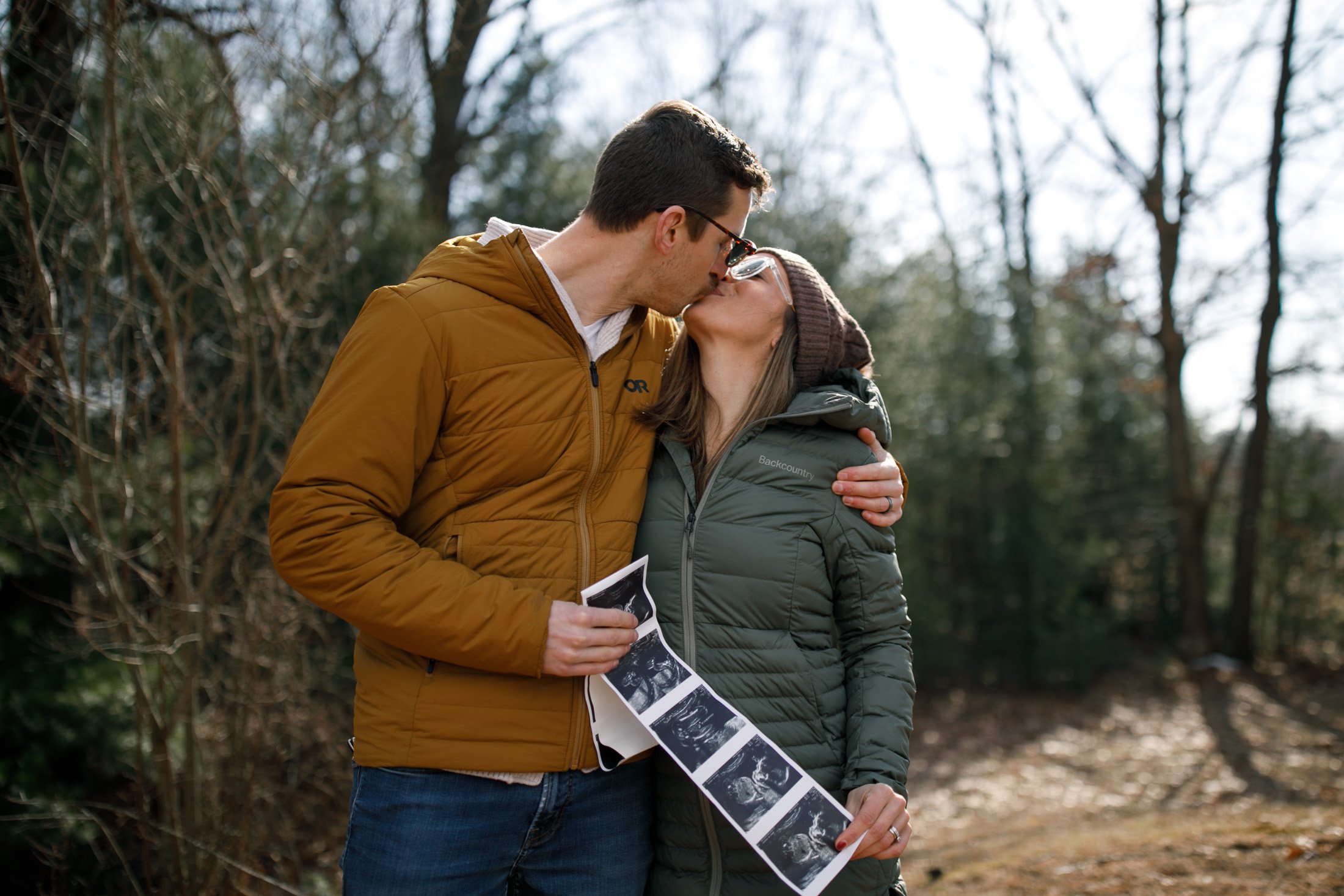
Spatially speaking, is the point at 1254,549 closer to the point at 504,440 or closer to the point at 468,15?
the point at 468,15

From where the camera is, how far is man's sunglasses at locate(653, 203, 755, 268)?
2267mm

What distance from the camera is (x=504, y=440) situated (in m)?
1.96

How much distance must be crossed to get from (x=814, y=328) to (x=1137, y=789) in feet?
20.2

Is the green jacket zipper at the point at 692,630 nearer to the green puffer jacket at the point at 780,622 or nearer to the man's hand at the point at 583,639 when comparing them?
the green puffer jacket at the point at 780,622

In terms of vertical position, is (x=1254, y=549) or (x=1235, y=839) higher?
(x=1254, y=549)

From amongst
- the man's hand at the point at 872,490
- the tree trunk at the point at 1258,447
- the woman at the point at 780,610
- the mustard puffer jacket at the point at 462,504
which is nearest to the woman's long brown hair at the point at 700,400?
the woman at the point at 780,610

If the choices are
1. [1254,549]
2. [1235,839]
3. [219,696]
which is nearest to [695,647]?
[219,696]

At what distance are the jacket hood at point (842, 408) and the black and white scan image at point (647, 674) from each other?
0.64m

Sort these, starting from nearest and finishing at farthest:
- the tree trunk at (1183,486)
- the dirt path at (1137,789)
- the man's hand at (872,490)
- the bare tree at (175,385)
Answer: the man's hand at (872,490), the bare tree at (175,385), the dirt path at (1137,789), the tree trunk at (1183,486)

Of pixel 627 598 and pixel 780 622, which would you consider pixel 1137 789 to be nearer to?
pixel 780 622

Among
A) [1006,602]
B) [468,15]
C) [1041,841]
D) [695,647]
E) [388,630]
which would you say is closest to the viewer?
[388,630]

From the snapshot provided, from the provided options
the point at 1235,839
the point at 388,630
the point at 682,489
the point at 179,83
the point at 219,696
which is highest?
the point at 179,83

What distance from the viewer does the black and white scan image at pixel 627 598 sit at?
6.33 ft

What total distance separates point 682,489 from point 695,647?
39 cm
